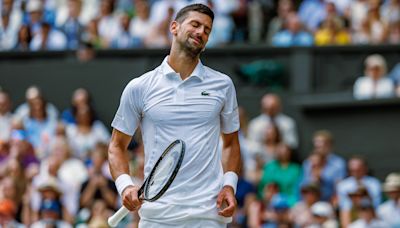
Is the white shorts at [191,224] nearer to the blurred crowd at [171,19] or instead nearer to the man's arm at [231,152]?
the man's arm at [231,152]

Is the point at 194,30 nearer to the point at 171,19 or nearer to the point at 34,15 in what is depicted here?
the point at 171,19

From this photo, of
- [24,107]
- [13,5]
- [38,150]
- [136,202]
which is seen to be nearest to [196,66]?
[136,202]

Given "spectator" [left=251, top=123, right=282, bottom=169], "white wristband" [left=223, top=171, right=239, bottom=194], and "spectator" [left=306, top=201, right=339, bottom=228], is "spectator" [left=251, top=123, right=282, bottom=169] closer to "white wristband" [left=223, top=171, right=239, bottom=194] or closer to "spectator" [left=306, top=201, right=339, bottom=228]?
"spectator" [left=306, top=201, right=339, bottom=228]

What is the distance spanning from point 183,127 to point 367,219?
6.11 m

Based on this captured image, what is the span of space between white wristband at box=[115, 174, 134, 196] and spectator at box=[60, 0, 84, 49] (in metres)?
10.8

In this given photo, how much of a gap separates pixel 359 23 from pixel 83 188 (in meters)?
4.58

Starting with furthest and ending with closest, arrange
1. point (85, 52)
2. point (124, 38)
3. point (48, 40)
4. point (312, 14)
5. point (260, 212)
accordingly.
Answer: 1. point (48, 40)
2. point (124, 38)
3. point (85, 52)
4. point (312, 14)
5. point (260, 212)

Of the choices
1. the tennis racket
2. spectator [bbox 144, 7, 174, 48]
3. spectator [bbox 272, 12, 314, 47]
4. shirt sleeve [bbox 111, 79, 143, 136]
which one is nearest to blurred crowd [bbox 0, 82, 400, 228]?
spectator [bbox 272, 12, 314, 47]

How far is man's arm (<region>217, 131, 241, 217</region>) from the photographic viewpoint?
783 centimetres

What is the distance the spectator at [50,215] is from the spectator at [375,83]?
427 cm

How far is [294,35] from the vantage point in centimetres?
1753

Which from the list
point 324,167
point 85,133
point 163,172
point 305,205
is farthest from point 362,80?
point 163,172

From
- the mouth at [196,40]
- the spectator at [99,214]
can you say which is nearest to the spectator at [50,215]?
the spectator at [99,214]

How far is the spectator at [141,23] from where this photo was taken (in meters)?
18.3
